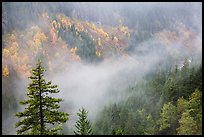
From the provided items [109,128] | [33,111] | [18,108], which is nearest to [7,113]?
[18,108]

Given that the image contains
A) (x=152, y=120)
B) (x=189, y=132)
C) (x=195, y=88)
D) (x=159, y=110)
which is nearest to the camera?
(x=189, y=132)

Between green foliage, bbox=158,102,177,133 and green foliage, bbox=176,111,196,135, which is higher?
green foliage, bbox=158,102,177,133

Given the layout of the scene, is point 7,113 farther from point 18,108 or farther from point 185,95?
point 185,95

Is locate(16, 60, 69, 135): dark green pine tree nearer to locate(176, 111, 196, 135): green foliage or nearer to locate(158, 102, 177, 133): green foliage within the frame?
locate(176, 111, 196, 135): green foliage

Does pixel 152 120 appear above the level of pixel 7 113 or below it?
below

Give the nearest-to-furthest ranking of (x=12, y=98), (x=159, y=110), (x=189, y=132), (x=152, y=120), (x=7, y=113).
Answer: (x=189, y=132) → (x=152, y=120) → (x=159, y=110) → (x=7, y=113) → (x=12, y=98)

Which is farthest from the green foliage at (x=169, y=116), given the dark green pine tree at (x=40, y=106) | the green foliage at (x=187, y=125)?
the dark green pine tree at (x=40, y=106)

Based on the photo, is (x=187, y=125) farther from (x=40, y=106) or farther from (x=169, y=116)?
(x=40, y=106)

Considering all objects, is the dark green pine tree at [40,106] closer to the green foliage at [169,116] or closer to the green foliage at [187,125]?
the green foliage at [187,125]

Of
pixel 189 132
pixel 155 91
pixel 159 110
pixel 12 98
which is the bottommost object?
pixel 189 132

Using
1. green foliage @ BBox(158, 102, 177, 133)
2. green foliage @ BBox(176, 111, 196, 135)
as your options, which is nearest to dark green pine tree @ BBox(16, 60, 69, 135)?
green foliage @ BBox(176, 111, 196, 135)

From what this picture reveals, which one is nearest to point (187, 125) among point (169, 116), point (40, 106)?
point (169, 116)

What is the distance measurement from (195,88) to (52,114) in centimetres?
4645

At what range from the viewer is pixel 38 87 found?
1891cm
